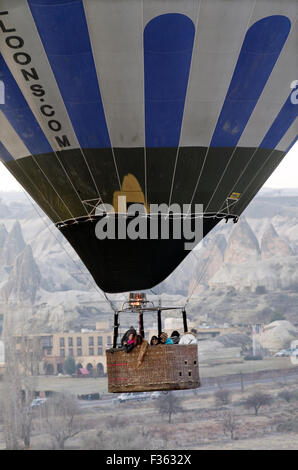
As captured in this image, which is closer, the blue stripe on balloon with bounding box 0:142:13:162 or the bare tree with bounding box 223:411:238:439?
the blue stripe on balloon with bounding box 0:142:13:162

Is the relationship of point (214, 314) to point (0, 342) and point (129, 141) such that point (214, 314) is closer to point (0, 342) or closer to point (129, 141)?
point (0, 342)

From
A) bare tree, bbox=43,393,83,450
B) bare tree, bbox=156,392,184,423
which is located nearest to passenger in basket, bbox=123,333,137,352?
bare tree, bbox=43,393,83,450

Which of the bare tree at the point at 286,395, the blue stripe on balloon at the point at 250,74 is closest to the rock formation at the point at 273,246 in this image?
the bare tree at the point at 286,395

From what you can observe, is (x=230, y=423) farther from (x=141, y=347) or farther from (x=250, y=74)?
(x=250, y=74)

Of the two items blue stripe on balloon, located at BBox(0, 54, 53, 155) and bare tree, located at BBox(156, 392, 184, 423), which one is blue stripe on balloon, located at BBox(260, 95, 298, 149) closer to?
blue stripe on balloon, located at BBox(0, 54, 53, 155)

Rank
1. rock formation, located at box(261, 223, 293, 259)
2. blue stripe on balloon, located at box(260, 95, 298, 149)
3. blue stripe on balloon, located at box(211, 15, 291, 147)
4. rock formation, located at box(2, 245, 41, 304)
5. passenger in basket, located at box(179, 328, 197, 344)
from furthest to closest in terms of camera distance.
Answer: rock formation, located at box(261, 223, 293, 259)
rock formation, located at box(2, 245, 41, 304)
blue stripe on balloon, located at box(260, 95, 298, 149)
passenger in basket, located at box(179, 328, 197, 344)
blue stripe on balloon, located at box(211, 15, 291, 147)
